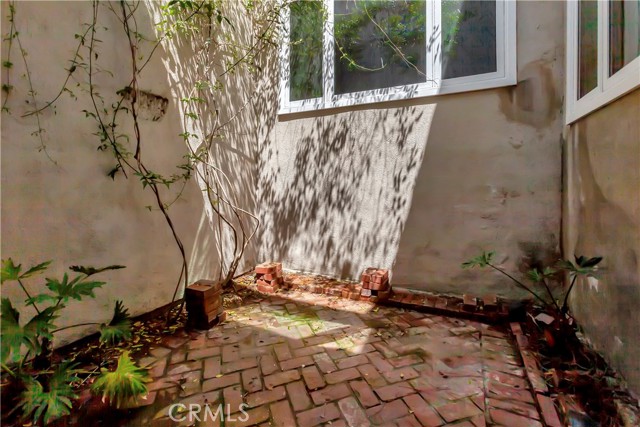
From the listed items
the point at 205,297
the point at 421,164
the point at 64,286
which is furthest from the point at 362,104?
the point at 64,286

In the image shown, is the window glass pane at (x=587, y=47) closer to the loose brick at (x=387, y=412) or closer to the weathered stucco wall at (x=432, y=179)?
the weathered stucco wall at (x=432, y=179)

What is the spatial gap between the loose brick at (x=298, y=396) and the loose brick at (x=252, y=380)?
0.21 m

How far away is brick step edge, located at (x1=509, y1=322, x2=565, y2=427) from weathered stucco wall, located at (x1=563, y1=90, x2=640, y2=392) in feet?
1.37

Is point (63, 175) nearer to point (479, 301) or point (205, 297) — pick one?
point (205, 297)

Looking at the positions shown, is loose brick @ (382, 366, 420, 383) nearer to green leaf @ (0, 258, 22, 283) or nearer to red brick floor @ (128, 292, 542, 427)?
red brick floor @ (128, 292, 542, 427)

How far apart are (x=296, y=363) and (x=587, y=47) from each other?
3343 millimetres

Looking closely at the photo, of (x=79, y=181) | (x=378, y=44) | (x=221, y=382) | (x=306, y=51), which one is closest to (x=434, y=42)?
(x=378, y=44)

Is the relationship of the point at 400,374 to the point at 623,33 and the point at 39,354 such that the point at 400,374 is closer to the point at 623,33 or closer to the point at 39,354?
the point at 39,354

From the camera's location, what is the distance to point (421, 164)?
342 centimetres

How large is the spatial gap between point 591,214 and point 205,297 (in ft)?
10.4

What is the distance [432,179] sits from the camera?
A: 11.1ft

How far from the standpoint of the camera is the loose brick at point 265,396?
1.92 m

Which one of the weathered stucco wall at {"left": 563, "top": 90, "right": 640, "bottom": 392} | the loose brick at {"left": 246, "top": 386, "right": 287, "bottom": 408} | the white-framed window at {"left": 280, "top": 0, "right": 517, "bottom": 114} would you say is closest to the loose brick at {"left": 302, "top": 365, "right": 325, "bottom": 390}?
the loose brick at {"left": 246, "top": 386, "right": 287, "bottom": 408}

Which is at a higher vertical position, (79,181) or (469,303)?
(79,181)
